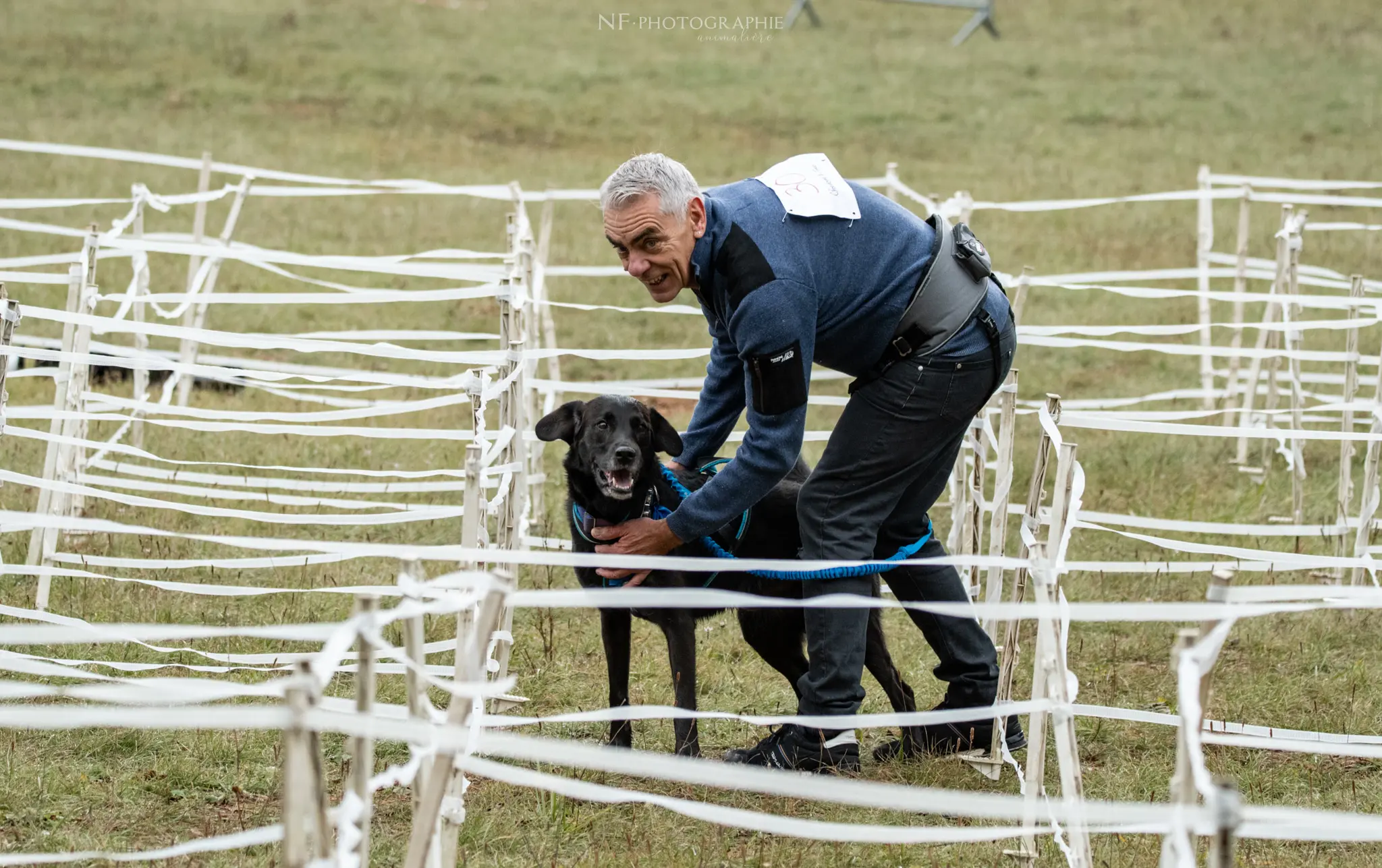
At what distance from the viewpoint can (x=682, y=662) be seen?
4473 millimetres

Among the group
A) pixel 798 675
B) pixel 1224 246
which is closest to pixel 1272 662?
pixel 798 675

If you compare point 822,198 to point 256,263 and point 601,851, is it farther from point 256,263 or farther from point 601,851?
point 256,263

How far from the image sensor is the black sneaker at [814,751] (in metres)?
4.21

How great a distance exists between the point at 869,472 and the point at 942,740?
1032 millimetres

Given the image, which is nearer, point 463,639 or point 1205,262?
point 463,639

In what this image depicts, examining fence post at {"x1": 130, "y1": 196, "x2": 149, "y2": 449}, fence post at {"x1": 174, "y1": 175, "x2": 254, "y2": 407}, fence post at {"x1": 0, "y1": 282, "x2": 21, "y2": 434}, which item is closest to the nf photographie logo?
fence post at {"x1": 174, "y1": 175, "x2": 254, "y2": 407}

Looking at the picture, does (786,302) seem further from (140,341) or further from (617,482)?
(140,341)

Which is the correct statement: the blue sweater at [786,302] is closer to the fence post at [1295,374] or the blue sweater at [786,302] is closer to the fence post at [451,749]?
the fence post at [451,749]

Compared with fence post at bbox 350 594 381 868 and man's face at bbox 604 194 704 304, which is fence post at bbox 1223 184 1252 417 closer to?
man's face at bbox 604 194 704 304

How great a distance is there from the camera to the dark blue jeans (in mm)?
3996

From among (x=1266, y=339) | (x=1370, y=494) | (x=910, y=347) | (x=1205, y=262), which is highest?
(x=1205, y=262)

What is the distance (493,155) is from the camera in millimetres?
16594

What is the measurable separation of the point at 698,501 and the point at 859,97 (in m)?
17.0

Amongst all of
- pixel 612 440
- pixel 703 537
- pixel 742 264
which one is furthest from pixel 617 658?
pixel 742 264
